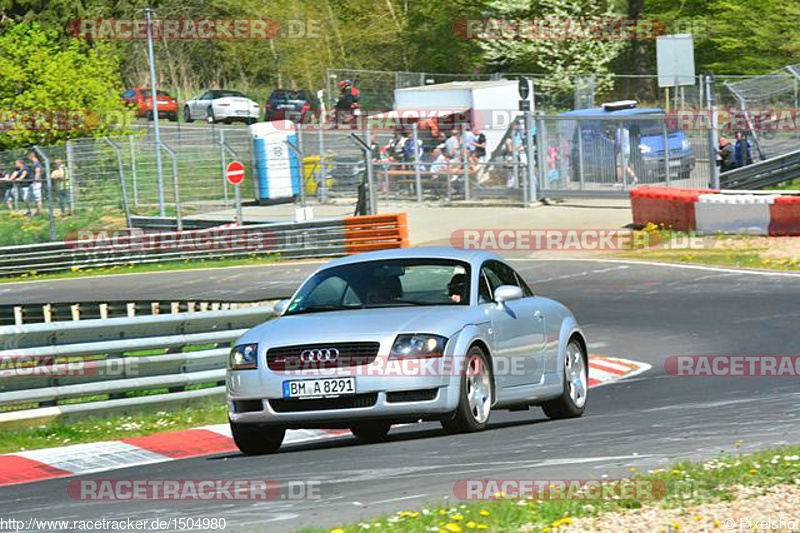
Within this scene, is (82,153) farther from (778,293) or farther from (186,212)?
(778,293)

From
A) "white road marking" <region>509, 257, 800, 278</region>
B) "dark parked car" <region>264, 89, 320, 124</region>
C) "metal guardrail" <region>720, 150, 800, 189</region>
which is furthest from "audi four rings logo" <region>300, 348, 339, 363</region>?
"dark parked car" <region>264, 89, 320, 124</region>

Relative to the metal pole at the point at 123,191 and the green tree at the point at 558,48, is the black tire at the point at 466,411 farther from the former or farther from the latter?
the green tree at the point at 558,48

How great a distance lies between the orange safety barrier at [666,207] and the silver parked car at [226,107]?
32.8m

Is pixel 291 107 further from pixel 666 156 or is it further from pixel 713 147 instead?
pixel 713 147

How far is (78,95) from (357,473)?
117 feet

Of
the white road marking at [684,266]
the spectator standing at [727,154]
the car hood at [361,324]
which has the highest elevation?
the spectator standing at [727,154]

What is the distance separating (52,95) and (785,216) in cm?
2378

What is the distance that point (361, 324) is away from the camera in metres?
9.71

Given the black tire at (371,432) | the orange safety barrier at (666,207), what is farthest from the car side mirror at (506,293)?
the orange safety barrier at (666,207)

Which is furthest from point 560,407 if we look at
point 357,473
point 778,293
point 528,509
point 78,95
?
point 78,95

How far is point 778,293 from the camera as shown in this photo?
66.8 ft

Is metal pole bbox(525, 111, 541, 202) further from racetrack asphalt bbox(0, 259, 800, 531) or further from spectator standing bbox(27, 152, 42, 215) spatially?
racetrack asphalt bbox(0, 259, 800, 531)

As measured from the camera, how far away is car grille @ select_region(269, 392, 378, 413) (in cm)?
948

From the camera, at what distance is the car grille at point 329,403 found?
31.1ft
